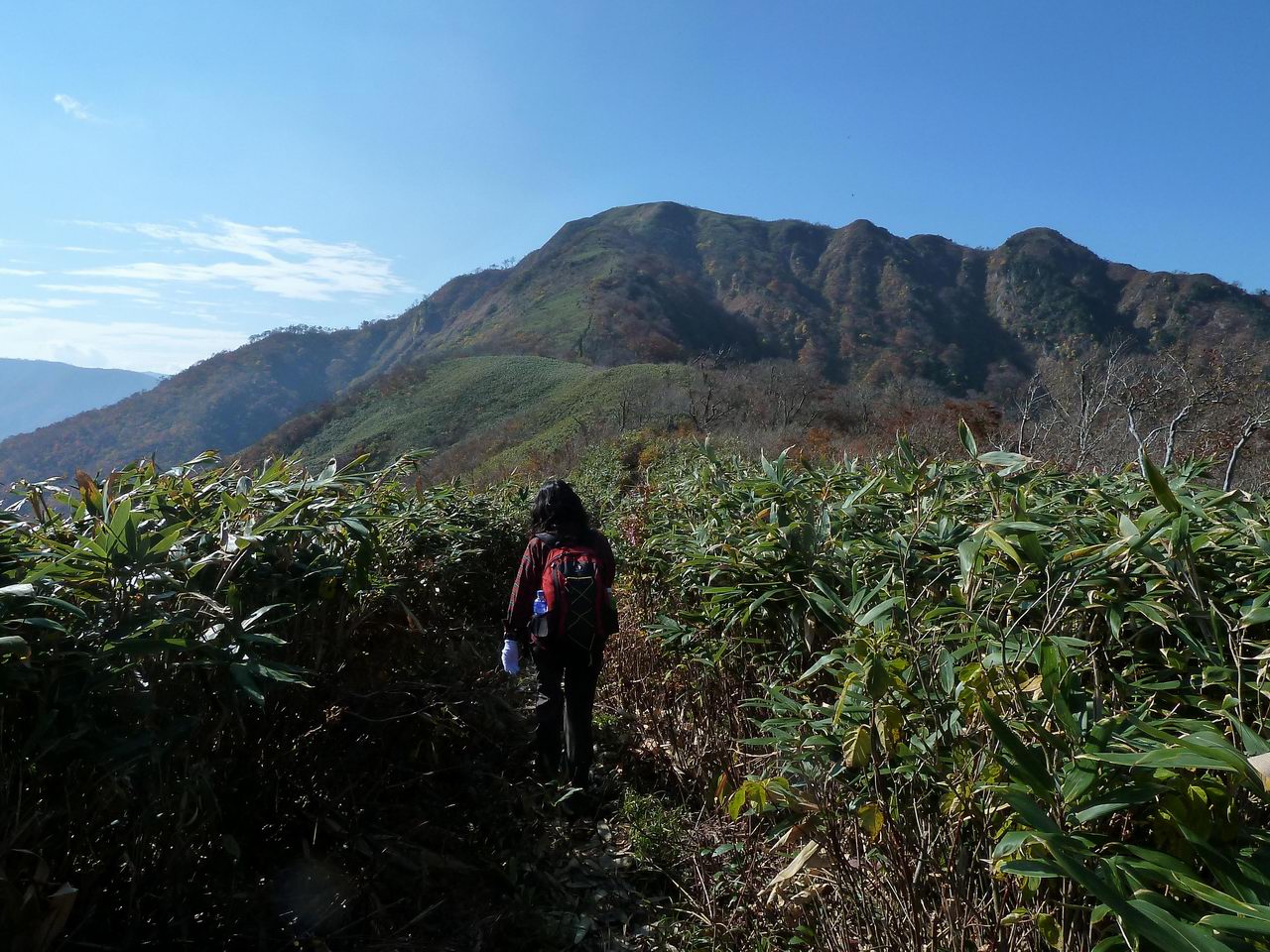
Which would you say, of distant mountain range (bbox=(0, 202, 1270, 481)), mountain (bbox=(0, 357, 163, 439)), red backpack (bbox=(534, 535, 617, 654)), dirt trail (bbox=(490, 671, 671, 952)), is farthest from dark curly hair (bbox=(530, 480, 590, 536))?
mountain (bbox=(0, 357, 163, 439))

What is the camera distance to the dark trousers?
3.40 metres

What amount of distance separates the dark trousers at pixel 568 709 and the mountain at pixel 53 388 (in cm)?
19188

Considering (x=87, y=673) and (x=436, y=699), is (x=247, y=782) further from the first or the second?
(x=87, y=673)

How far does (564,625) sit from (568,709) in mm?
395

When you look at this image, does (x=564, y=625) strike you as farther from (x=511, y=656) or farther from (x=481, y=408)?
(x=481, y=408)

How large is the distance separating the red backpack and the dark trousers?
69mm

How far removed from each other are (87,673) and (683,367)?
104 feet

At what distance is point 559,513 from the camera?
3.61m

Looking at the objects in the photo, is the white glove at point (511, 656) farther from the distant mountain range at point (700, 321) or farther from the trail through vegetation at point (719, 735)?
the distant mountain range at point (700, 321)

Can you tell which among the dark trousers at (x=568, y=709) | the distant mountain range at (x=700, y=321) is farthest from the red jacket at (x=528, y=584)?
the distant mountain range at (x=700, y=321)

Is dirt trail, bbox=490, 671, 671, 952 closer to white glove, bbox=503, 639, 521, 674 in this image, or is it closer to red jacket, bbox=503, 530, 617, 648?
white glove, bbox=503, 639, 521, 674

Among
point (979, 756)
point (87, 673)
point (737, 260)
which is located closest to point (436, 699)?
point (87, 673)

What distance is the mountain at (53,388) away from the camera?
547 ft

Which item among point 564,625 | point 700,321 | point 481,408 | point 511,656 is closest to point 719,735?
point 564,625
